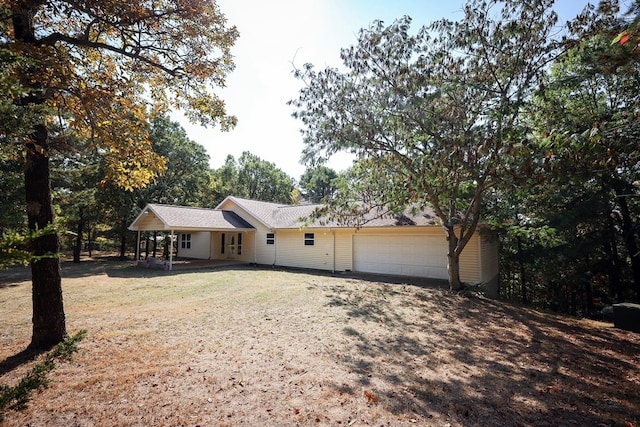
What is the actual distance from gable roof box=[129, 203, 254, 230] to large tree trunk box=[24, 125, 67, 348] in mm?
10893

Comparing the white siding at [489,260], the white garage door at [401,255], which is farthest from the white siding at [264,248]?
the white siding at [489,260]

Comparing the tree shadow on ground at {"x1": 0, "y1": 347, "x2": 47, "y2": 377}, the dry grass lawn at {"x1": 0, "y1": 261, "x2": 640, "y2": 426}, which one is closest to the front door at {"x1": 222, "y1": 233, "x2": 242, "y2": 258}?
the dry grass lawn at {"x1": 0, "y1": 261, "x2": 640, "y2": 426}

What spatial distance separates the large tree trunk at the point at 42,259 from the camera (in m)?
5.11

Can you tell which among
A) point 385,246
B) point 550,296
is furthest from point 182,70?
point 550,296

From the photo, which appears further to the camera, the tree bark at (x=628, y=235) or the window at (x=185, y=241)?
the window at (x=185, y=241)

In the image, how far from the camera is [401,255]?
48.9 ft

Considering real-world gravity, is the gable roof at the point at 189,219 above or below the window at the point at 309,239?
above

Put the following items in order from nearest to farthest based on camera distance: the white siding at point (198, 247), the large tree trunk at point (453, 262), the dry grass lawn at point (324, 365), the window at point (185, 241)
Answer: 1. the dry grass lawn at point (324, 365)
2. the large tree trunk at point (453, 262)
3. the white siding at point (198, 247)
4. the window at point (185, 241)

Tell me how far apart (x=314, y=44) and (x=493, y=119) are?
A: 5412mm

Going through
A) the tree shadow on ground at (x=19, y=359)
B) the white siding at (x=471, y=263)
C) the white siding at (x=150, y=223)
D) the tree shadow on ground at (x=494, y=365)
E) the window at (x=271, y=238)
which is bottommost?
the tree shadow on ground at (x=494, y=365)

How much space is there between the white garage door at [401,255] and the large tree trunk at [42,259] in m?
12.9

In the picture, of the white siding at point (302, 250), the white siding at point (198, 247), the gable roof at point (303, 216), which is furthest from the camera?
the white siding at point (198, 247)

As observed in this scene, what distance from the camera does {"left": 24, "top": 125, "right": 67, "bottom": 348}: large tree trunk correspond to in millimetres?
5108

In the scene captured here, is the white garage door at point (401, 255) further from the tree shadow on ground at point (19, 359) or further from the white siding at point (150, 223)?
the tree shadow on ground at point (19, 359)
